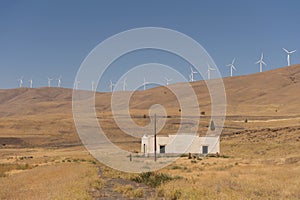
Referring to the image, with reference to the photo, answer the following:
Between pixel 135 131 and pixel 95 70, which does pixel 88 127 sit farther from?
pixel 95 70

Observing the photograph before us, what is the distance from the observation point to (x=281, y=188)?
874 inches

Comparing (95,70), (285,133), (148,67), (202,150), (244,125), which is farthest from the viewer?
(244,125)

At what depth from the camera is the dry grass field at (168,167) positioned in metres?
21.5

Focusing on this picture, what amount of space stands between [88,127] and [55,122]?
22.6 metres

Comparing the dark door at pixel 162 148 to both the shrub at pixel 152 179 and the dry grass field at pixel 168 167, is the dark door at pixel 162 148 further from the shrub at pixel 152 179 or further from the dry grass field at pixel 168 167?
the shrub at pixel 152 179

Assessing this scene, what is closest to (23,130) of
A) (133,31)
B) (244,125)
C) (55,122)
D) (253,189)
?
(55,122)

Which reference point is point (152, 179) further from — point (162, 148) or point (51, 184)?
point (162, 148)

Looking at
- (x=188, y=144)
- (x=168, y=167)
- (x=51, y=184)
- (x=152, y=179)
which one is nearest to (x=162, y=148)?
(x=188, y=144)

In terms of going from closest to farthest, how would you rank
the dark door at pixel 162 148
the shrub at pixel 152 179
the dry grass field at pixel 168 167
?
1. the dry grass field at pixel 168 167
2. the shrub at pixel 152 179
3. the dark door at pixel 162 148

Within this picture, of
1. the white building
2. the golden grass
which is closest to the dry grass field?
the golden grass

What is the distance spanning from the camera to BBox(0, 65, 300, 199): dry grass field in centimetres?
2145

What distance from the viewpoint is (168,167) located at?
4538 centimetres

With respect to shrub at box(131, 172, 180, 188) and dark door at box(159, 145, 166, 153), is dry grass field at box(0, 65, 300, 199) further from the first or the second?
dark door at box(159, 145, 166, 153)

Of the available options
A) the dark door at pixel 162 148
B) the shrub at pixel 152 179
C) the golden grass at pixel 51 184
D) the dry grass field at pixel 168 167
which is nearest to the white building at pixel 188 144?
the dark door at pixel 162 148
